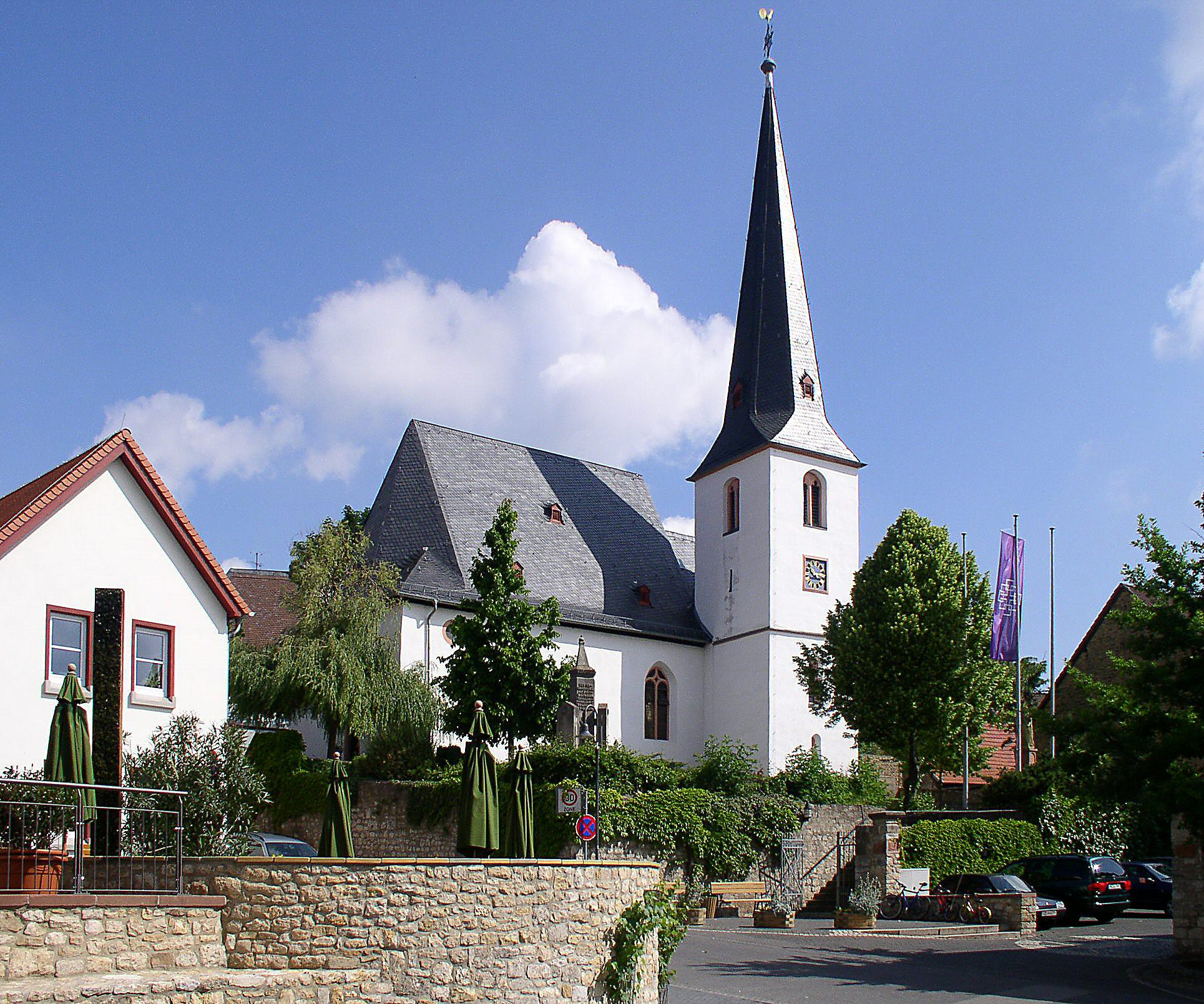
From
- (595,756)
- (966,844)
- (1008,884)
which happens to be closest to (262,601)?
(595,756)

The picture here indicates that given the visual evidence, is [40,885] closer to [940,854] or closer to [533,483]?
[940,854]

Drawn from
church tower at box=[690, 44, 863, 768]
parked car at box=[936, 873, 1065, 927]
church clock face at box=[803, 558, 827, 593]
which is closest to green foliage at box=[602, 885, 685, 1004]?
parked car at box=[936, 873, 1065, 927]

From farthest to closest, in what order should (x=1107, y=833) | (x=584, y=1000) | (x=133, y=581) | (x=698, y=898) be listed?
(x=1107, y=833) < (x=698, y=898) < (x=133, y=581) < (x=584, y=1000)

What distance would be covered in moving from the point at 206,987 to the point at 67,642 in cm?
1037

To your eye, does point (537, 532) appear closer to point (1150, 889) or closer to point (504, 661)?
point (504, 661)

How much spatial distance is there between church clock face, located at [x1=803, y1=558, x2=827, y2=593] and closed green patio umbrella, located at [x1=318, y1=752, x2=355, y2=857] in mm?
25643

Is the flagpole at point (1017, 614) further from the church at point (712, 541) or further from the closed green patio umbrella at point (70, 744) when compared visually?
the closed green patio umbrella at point (70, 744)

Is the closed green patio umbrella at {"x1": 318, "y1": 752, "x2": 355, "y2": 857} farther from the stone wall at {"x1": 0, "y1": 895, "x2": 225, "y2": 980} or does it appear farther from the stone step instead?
the stone wall at {"x1": 0, "y1": 895, "x2": 225, "y2": 980}

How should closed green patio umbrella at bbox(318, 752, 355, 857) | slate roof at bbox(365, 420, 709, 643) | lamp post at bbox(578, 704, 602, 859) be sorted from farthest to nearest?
slate roof at bbox(365, 420, 709, 643)
lamp post at bbox(578, 704, 602, 859)
closed green patio umbrella at bbox(318, 752, 355, 857)

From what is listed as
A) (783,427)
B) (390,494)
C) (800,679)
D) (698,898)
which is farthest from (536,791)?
(783,427)

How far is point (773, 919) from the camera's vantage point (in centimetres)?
2286

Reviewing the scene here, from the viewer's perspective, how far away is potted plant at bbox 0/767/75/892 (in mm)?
10266

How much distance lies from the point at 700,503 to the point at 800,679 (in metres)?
8.97

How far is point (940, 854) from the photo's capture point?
28.1 metres
